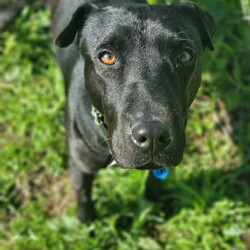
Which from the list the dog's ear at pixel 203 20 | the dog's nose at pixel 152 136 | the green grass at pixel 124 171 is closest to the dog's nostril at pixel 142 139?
the dog's nose at pixel 152 136

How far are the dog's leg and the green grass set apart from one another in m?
0.08

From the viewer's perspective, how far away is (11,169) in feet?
13.6

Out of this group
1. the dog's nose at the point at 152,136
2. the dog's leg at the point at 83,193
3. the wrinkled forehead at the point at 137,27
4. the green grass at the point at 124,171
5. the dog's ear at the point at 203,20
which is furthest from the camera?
the green grass at the point at 124,171

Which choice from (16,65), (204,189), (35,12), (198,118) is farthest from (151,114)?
(35,12)

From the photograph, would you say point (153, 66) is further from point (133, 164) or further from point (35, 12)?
point (35, 12)

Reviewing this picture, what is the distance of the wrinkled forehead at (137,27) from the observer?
2625mm

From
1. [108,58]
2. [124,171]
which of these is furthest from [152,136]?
[124,171]

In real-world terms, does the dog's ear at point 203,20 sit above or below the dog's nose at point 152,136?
above

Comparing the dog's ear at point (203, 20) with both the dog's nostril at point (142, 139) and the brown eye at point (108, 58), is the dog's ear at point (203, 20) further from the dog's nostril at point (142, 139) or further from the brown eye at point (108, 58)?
the dog's nostril at point (142, 139)

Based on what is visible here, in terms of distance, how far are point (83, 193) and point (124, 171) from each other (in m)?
0.49

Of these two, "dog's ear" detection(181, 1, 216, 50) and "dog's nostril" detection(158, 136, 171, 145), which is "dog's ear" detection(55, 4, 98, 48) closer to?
"dog's ear" detection(181, 1, 216, 50)

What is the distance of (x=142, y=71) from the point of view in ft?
8.41

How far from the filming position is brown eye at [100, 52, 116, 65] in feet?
8.70

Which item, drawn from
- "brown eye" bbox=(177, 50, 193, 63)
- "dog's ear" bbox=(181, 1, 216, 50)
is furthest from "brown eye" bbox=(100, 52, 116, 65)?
"dog's ear" bbox=(181, 1, 216, 50)
